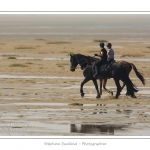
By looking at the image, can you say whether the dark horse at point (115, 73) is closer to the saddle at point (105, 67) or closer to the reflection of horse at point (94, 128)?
the saddle at point (105, 67)

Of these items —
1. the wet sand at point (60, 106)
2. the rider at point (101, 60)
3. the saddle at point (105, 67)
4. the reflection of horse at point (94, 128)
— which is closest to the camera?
the reflection of horse at point (94, 128)

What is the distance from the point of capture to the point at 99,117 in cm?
2109

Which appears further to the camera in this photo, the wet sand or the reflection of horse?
the wet sand

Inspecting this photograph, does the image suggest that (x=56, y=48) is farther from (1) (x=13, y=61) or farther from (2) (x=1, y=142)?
(2) (x=1, y=142)

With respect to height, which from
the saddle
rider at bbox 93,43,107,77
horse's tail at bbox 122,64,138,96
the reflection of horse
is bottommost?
the reflection of horse

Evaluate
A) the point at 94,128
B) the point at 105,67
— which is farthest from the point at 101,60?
the point at 94,128

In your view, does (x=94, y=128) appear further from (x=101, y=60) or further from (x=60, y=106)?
(x=101, y=60)

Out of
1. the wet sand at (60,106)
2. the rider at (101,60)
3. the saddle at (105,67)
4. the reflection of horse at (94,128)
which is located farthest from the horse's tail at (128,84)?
the reflection of horse at (94,128)

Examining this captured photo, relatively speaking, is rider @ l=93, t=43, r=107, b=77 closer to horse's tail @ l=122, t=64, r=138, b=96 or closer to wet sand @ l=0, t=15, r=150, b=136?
horse's tail @ l=122, t=64, r=138, b=96

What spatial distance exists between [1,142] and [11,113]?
16.2 feet

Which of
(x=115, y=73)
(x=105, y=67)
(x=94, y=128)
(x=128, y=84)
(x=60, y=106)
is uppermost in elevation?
(x=105, y=67)

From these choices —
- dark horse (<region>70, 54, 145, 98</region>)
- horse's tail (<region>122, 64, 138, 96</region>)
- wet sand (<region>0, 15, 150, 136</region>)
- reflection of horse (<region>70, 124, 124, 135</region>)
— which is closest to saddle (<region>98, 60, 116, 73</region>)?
dark horse (<region>70, 54, 145, 98</region>)

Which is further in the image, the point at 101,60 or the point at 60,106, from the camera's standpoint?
the point at 101,60

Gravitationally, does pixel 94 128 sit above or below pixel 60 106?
below
